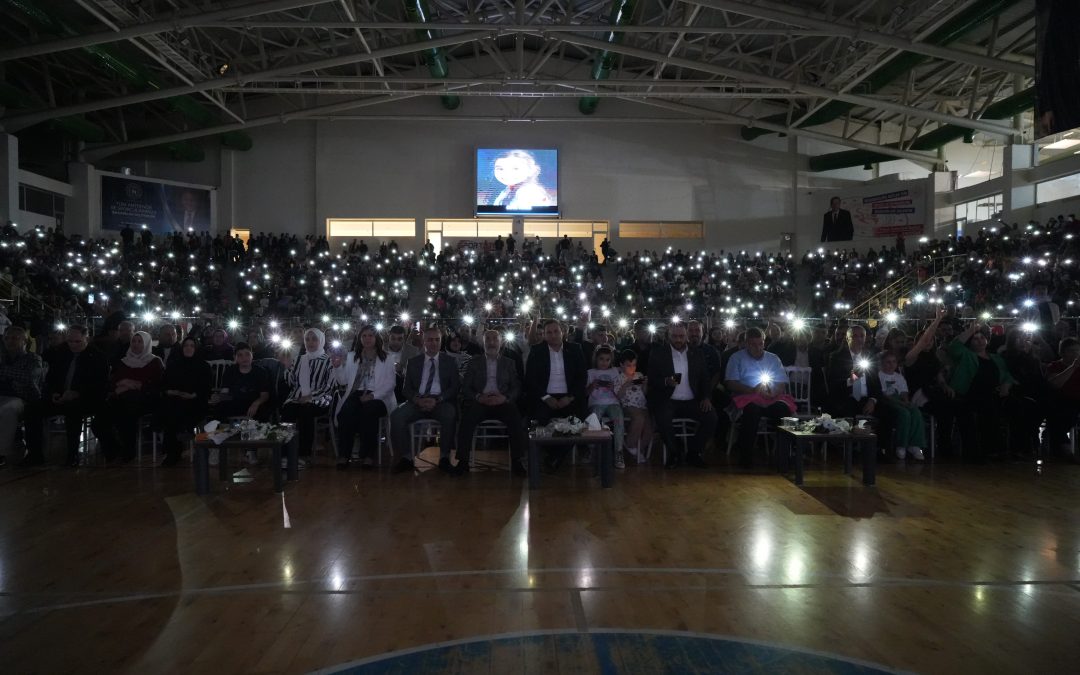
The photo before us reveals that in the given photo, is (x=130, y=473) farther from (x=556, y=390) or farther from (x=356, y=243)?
(x=356, y=243)

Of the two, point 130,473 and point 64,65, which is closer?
point 130,473

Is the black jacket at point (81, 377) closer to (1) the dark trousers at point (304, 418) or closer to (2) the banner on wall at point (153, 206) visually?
(1) the dark trousers at point (304, 418)

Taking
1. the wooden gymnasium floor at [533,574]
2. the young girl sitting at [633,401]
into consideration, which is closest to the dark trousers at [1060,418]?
the wooden gymnasium floor at [533,574]

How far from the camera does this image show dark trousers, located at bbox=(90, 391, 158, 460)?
6.56 m

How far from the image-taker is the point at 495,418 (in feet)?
20.6

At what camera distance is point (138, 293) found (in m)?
14.2

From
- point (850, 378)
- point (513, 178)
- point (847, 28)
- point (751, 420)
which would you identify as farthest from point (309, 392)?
point (513, 178)

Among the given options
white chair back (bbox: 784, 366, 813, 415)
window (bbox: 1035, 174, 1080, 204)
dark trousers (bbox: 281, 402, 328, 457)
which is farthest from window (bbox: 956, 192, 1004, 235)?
dark trousers (bbox: 281, 402, 328, 457)

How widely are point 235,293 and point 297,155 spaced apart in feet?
17.3

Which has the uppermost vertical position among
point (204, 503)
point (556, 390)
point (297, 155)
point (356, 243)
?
point (297, 155)

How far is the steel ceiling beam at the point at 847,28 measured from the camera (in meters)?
11.8

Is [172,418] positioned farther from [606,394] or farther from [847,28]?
[847,28]

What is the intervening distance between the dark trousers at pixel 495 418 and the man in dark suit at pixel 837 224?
1734 cm

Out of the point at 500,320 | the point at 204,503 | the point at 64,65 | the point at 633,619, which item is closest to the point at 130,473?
the point at 204,503
